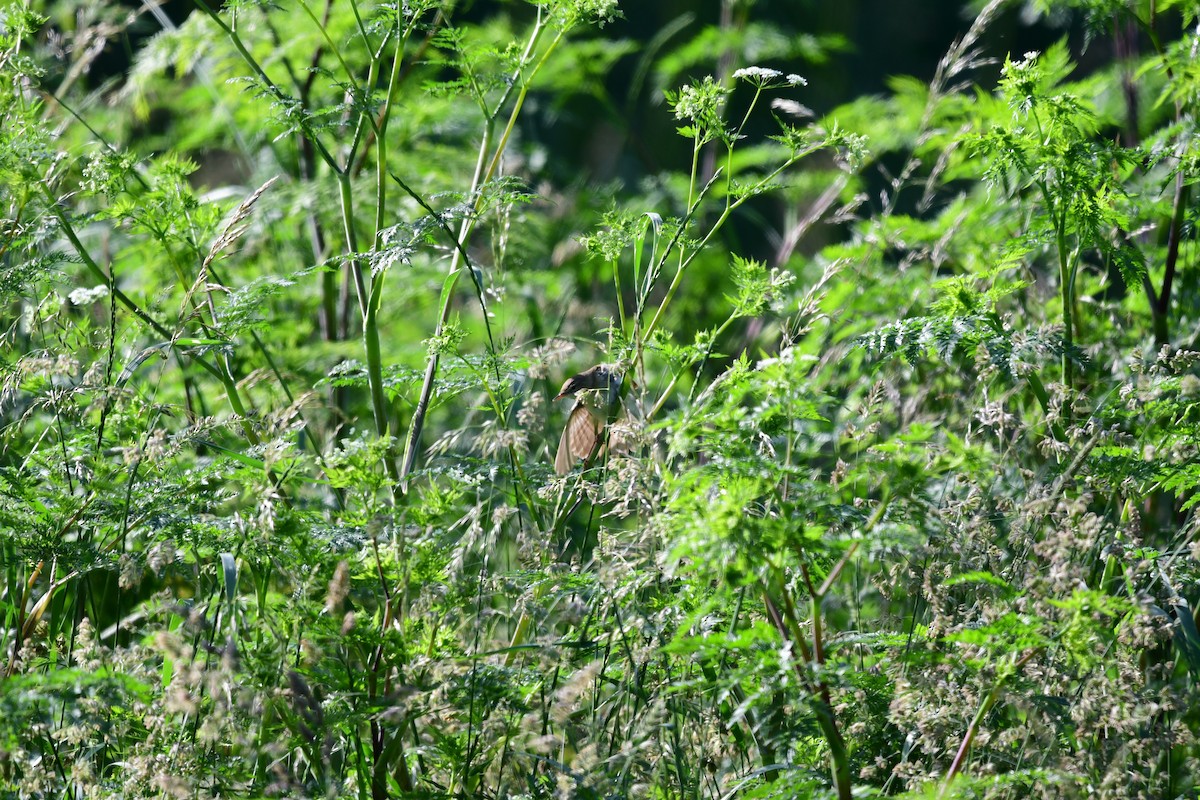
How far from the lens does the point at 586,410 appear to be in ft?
5.78

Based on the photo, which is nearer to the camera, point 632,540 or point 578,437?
point 632,540

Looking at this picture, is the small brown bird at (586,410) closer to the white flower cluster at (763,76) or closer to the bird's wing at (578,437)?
the bird's wing at (578,437)

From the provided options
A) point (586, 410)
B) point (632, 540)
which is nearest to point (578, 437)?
point (586, 410)

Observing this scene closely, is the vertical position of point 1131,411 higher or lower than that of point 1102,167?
lower

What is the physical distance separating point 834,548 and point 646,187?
2.94 m

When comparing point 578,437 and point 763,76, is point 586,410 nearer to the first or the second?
point 578,437

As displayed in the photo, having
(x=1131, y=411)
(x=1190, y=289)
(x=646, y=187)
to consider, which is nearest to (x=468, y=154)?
(x=646, y=187)

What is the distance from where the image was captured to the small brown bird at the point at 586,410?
1650mm

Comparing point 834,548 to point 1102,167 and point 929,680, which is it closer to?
point 929,680

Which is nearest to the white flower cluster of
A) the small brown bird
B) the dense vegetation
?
the dense vegetation

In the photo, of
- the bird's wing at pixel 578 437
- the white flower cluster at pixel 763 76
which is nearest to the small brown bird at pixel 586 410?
the bird's wing at pixel 578 437

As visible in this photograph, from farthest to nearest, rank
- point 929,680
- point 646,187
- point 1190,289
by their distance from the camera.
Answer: point 646,187 < point 1190,289 < point 929,680

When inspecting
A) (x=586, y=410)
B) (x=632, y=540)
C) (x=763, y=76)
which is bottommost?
(x=632, y=540)

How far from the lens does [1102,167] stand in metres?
1.67
